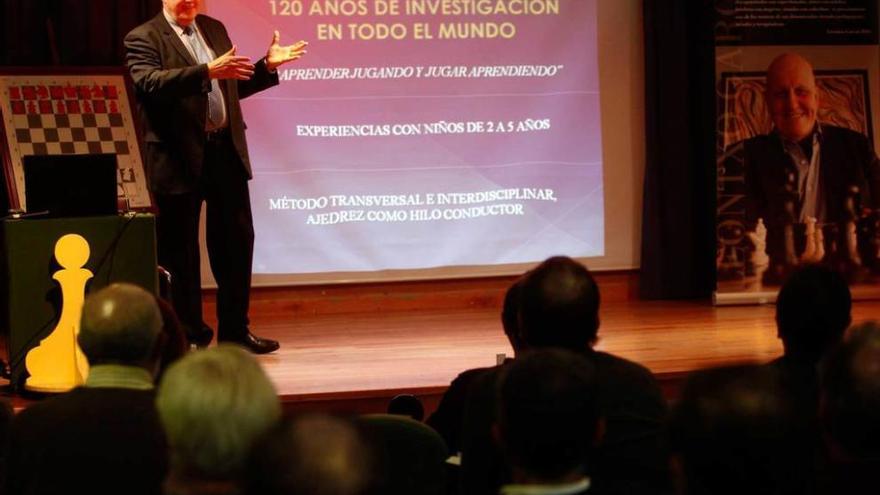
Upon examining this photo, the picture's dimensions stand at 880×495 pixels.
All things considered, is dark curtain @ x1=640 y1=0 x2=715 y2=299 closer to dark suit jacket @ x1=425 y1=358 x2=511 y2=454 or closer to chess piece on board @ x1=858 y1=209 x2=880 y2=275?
chess piece on board @ x1=858 y1=209 x2=880 y2=275

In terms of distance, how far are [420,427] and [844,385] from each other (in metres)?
0.88

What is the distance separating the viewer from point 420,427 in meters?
2.44

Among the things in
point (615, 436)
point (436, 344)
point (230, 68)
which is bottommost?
point (436, 344)

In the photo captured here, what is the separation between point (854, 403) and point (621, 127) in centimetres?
476

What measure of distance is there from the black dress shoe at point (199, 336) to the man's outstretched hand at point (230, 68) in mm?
1076

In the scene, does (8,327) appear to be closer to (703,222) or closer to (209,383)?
(209,383)

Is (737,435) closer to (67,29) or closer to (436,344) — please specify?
(436,344)

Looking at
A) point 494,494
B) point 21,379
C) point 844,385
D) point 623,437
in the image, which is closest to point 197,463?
point 494,494

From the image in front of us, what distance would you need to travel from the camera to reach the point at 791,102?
622 cm

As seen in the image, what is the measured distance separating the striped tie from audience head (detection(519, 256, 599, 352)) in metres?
2.54

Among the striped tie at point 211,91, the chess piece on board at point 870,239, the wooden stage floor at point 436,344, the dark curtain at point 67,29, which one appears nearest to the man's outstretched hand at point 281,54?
the striped tie at point 211,91

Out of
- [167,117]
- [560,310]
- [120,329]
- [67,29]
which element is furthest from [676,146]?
[120,329]

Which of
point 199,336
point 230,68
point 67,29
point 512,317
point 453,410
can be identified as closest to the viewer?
point 512,317

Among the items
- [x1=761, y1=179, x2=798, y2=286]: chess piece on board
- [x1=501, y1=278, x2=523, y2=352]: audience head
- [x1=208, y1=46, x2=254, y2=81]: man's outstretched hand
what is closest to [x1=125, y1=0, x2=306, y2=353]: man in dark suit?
[x1=208, y1=46, x2=254, y2=81]: man's outstretched hand
